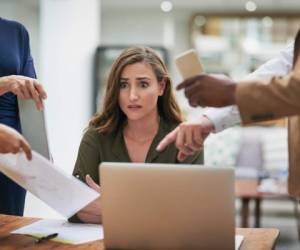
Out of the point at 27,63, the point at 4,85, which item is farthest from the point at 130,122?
the point at 4,85

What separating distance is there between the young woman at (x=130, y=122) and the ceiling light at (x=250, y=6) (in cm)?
652

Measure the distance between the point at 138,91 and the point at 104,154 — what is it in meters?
0.29

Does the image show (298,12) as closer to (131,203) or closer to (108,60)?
(108,60)

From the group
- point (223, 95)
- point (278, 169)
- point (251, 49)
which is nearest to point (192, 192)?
point (223, 95)

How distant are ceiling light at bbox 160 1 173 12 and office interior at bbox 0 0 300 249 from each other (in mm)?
18

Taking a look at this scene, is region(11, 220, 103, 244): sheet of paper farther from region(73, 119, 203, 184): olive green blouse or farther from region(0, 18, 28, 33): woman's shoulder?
region(0, 18, 28, 33): woman's shoulder

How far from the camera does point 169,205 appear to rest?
4.91ft

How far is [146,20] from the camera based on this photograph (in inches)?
376

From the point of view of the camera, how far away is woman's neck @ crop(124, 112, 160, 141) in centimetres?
243

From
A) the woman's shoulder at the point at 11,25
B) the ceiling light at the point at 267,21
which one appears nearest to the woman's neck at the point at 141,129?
the woman's shoulder at the point at 11,25

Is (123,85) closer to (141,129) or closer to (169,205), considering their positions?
(141,129)

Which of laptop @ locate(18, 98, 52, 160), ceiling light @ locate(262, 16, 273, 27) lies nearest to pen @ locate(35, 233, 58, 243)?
laptop @ locate(18, 98, 52, 160)

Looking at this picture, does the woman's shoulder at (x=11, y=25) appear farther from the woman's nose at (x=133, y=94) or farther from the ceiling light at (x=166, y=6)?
the ceiling light at (x=166, y=6)

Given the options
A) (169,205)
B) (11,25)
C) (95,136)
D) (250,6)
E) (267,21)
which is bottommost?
(169,205)
